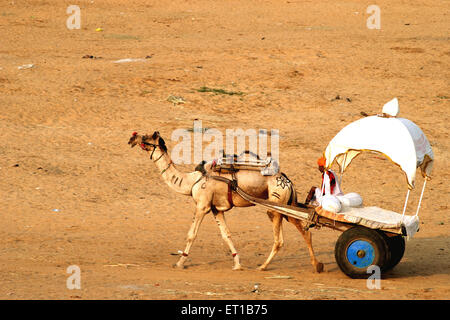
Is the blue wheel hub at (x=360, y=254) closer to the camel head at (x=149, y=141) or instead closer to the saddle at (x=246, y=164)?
the saddle at (x=246, y=164)

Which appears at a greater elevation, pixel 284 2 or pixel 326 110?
pixel 284 2

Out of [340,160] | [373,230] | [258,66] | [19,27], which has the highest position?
[19,27]

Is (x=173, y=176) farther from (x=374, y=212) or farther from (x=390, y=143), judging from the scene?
(x=390, y=143)

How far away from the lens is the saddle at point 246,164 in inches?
422

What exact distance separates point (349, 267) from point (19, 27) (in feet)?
67.9

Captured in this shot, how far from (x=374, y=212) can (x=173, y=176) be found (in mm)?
3007

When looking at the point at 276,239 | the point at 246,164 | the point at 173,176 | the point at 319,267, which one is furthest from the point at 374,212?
the point at 173,176

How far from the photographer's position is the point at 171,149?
1767 centimetres

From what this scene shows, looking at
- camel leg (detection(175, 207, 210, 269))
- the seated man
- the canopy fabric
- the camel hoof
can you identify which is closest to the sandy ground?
the camel hoof

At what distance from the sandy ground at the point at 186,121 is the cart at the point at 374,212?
43 centimetres

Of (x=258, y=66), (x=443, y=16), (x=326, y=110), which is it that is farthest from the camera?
(x=443, y=16)

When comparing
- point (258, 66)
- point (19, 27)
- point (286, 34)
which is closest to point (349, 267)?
point (258, 66)

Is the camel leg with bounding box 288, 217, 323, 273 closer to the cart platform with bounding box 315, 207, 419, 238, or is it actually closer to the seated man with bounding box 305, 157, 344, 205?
the seated man with bounding box 305, 157, 344, 205

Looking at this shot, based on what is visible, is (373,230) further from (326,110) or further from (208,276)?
(326,110)
